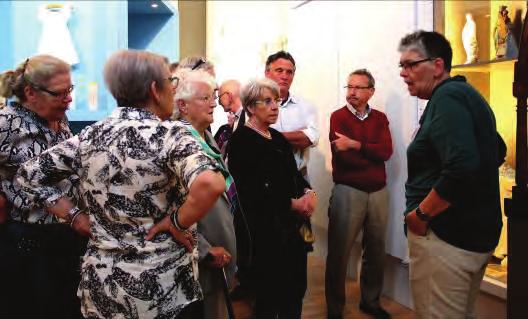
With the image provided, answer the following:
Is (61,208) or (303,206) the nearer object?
(61,208)

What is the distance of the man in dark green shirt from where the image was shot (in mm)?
1781

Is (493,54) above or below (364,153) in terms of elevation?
above

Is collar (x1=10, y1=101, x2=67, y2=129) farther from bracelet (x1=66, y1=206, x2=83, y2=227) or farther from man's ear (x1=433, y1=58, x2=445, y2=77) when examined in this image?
man's ear (x1=433, y1=58, x2=445, y2=77)

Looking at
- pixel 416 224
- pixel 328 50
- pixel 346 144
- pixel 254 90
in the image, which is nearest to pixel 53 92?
pixel 254 90

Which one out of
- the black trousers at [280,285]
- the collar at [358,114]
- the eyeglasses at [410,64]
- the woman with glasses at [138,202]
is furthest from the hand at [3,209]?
the collar at [358,114]

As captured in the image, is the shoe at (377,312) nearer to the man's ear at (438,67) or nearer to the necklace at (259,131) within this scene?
the necklace at (259,131)

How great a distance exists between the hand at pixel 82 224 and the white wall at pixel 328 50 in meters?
2.45

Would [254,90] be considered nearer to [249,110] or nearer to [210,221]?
[249,110]

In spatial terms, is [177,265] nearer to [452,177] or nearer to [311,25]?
[452,177]

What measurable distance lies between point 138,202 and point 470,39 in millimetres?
2514

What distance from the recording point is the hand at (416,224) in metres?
1.91

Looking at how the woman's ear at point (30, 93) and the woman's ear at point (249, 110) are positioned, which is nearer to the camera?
the woman's ear at point (30, 93)

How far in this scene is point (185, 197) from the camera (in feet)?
5.11

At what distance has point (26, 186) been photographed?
5.36 ft
